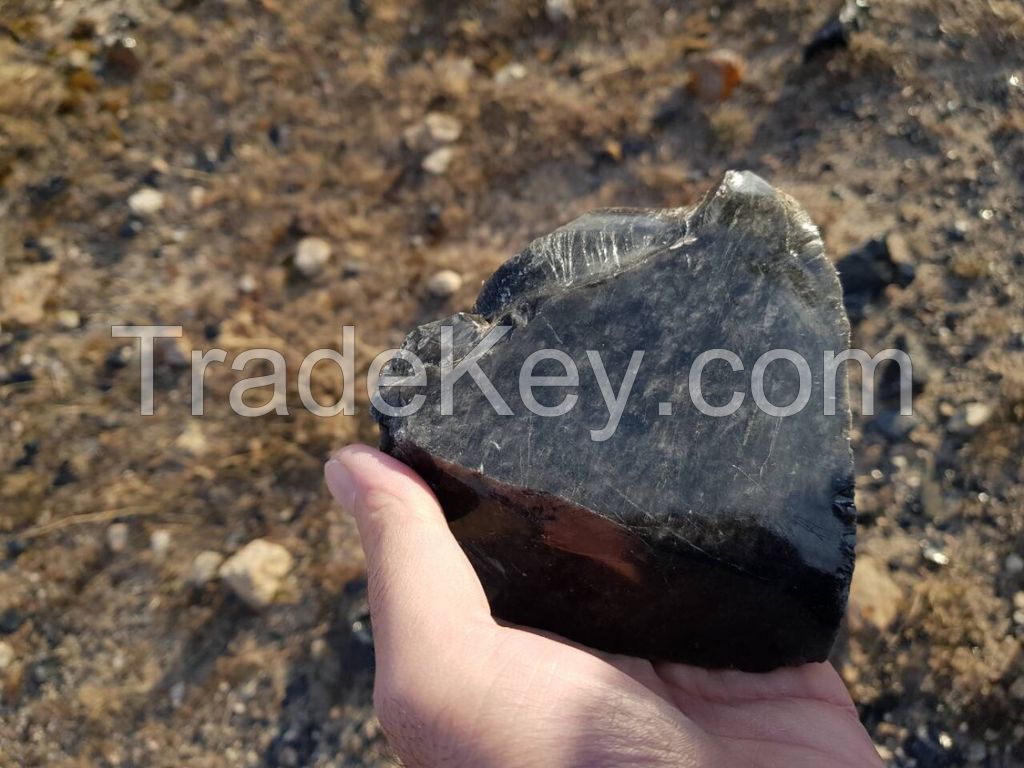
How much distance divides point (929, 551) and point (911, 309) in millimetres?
895

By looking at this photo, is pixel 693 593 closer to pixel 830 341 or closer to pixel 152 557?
pixel 830 341

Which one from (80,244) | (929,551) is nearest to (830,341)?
(929,551)

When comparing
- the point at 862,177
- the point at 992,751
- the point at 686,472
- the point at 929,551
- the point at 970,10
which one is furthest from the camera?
the point at 970,10

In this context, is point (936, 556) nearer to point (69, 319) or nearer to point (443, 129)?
point (443, 129)

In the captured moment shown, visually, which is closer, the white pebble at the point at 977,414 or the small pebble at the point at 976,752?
the small pebble at the point at 976,752

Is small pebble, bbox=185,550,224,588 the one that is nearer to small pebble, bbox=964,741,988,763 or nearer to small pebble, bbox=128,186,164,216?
small pebble, bbox=128,186,164,216

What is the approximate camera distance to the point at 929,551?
2781 mm

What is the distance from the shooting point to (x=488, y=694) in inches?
69.5

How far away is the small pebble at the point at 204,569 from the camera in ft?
9.78

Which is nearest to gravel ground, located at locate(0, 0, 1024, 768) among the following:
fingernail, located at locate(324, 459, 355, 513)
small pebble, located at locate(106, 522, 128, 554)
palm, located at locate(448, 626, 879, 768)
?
small pebble, located at locate(106, 522, 128, 554)

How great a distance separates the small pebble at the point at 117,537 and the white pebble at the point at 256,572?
1.31 ft

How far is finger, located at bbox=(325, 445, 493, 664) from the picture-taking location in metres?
1.88

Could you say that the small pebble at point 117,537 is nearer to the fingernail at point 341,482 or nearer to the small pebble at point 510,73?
the fingernail at point 341,482

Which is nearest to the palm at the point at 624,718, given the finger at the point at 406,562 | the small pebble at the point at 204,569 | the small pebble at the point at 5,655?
the finger at the point at 406,562
